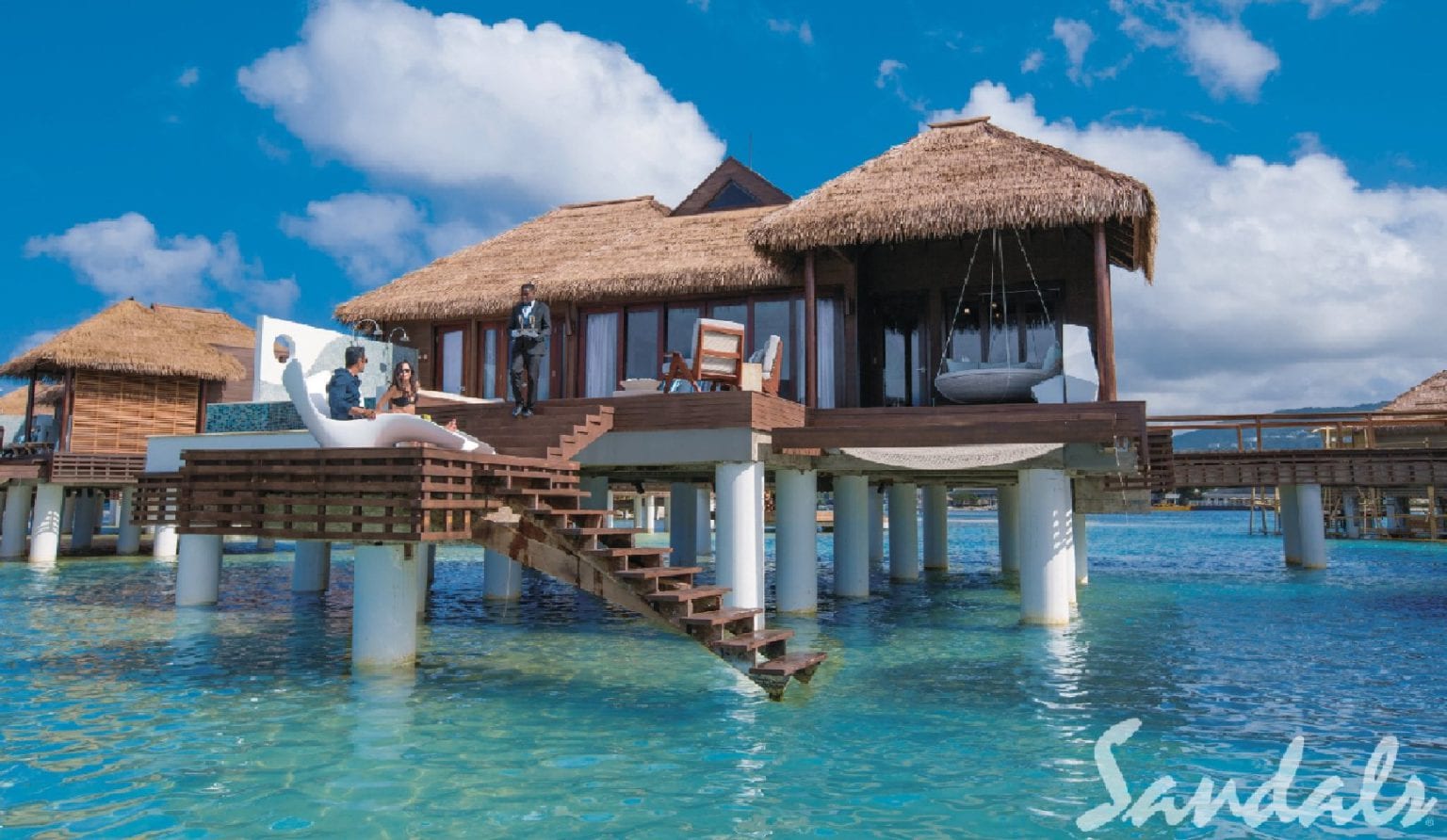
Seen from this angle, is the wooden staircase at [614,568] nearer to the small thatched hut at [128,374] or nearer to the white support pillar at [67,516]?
the small thatched hut at [128,374]

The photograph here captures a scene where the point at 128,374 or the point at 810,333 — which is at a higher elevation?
the point at 128,374

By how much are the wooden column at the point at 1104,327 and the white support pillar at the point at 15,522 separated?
27.7 m

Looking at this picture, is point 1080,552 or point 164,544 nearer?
point 1080,552

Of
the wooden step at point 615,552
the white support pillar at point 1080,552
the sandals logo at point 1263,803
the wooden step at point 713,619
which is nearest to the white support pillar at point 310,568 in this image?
the wooden step at point 615,552

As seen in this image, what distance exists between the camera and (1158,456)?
1886 cm

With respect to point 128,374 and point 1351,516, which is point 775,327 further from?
point 1351,516

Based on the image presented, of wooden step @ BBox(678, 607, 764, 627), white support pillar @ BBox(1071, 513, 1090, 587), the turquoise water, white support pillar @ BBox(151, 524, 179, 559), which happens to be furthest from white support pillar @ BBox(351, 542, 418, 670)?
white support pillar @ BBox(151, 524, 179, 559)

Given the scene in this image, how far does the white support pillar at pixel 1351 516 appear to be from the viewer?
42.3 meters

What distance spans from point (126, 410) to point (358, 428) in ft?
75.3

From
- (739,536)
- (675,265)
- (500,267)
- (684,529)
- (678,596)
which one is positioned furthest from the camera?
(684,529)

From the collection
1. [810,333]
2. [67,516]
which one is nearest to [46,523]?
[67,516]

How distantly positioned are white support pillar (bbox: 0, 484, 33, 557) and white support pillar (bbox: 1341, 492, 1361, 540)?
47607mm

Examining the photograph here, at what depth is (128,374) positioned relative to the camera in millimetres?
27875

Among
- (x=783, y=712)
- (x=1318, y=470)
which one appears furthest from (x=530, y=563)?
(x=1318, y=470)
